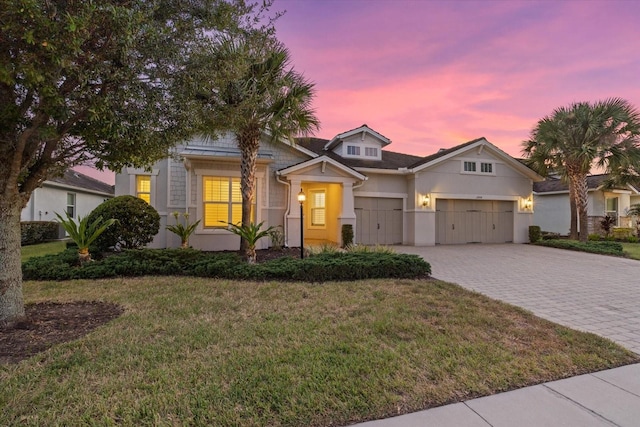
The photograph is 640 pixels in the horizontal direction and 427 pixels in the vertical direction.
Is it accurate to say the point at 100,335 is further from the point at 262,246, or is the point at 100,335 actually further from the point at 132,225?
the point at 262,246

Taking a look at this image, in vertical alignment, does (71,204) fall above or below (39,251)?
above

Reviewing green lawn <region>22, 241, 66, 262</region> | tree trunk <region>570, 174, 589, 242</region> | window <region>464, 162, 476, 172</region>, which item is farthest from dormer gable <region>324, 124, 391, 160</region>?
green lawn <region>22, 241, 66, 262</region>

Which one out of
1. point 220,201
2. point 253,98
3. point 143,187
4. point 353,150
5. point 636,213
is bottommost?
point 636,213

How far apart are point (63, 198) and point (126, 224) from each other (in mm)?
11852

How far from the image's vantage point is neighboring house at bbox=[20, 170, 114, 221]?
14.6 m

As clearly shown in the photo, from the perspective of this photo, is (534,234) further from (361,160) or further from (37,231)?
(37,231)

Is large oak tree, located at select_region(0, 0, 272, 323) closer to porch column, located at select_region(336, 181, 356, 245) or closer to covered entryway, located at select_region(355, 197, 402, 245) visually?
porch column, located at select_region(336, 181, 356, 245)

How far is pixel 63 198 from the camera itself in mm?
Result: 16812

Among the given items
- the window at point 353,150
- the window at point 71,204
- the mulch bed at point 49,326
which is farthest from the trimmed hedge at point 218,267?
the window at point 71,204

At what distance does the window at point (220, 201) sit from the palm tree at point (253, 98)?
2620mm

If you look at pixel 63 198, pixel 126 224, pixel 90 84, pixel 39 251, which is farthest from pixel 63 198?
pixel 90 84

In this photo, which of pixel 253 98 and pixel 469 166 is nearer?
pixel 253 98

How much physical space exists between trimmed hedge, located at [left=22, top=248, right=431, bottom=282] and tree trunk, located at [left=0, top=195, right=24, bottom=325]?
9.53ft

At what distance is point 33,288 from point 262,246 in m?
6.64
